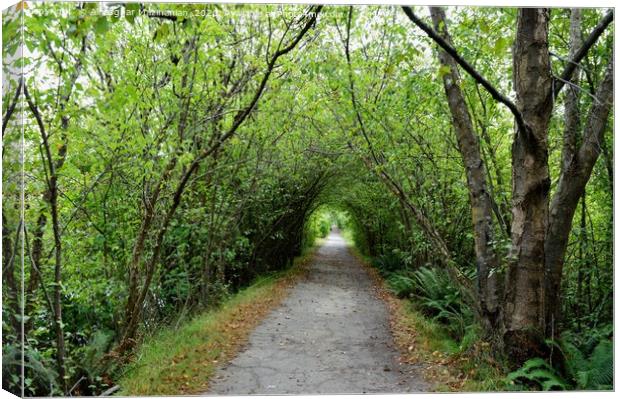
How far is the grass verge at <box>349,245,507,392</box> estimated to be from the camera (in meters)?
4.39

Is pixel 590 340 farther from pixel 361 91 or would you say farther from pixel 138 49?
pixel 138 49

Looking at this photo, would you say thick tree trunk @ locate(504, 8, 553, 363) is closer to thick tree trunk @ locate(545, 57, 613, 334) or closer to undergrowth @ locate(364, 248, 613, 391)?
undergrowth @ locate(364, 248, 613, 391)

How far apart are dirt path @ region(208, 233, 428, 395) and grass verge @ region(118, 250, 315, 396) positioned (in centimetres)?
19

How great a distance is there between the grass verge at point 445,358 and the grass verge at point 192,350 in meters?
1.93

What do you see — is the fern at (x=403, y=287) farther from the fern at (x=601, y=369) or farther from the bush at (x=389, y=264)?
the fern at (x=601, y=369)

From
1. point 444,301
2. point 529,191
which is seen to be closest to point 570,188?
point 529,191

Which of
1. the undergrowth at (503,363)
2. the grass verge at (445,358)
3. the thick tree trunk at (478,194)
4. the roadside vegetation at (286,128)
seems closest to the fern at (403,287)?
the grass verge at (445,358)

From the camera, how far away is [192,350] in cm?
563

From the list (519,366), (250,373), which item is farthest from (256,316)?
(519,366)

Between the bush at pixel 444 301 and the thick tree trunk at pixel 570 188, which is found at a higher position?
the thick tree trunk at pixel 570 188

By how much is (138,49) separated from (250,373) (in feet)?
10.3

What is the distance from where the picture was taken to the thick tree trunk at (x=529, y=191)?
4.16 m

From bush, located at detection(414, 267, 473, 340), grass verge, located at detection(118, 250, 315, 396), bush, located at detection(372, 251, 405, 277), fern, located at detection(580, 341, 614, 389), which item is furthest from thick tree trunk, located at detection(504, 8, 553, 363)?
bush, located at detection(372, 251, 405, 277)

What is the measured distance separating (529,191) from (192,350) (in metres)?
3.79
